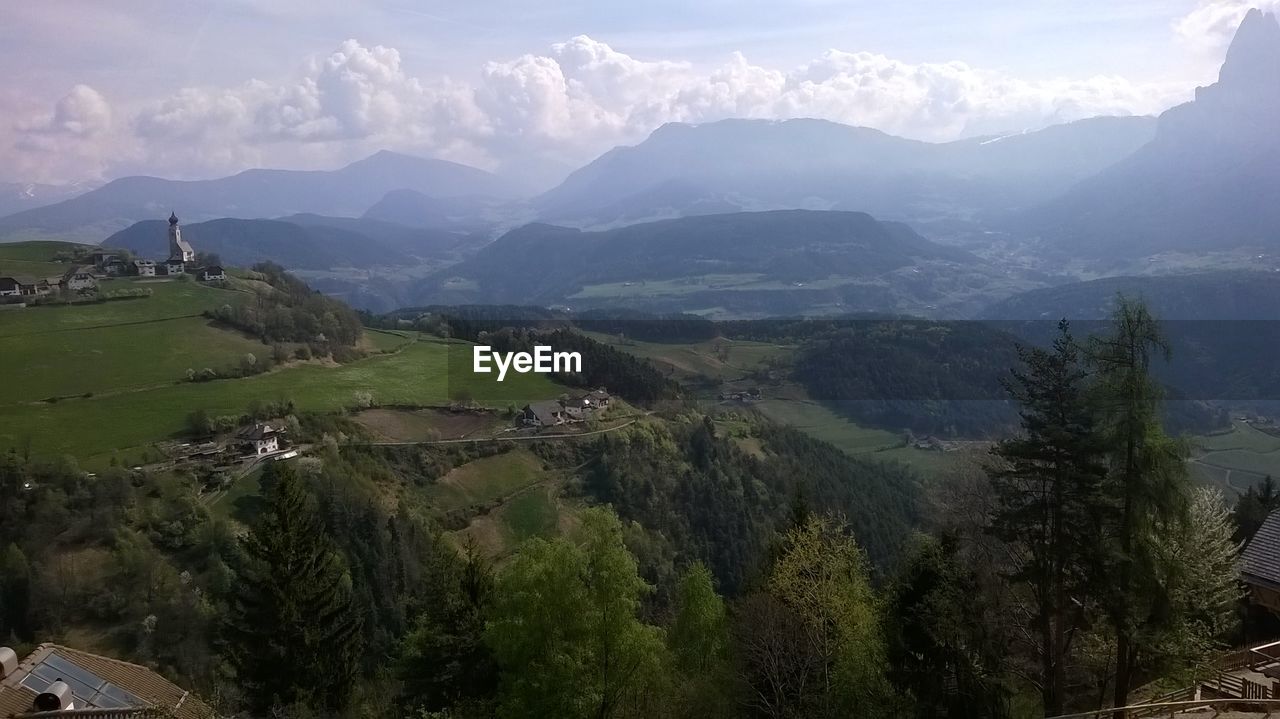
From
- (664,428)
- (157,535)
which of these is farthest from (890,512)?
(157,535)

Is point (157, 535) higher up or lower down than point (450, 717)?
lower down

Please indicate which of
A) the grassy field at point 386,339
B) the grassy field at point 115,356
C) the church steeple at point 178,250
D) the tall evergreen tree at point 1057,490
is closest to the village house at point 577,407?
the grassy field at point 386,339

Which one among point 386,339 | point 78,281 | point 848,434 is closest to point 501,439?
point 386,339

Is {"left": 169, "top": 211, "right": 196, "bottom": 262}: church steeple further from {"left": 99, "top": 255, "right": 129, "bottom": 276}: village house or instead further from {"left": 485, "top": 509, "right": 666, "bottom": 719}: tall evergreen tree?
{"left": 485, "top": 509, "right": 666, "bottom": 719}: tall evergreen tree

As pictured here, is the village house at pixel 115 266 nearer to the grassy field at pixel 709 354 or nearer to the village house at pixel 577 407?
the village house at pixel 577 407

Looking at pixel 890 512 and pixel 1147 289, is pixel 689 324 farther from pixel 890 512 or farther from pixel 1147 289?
pixel 1147 289

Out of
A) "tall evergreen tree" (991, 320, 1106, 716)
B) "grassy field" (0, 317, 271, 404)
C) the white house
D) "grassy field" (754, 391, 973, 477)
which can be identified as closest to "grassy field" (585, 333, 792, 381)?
"grassy field" (754, 391, 973, 477)
